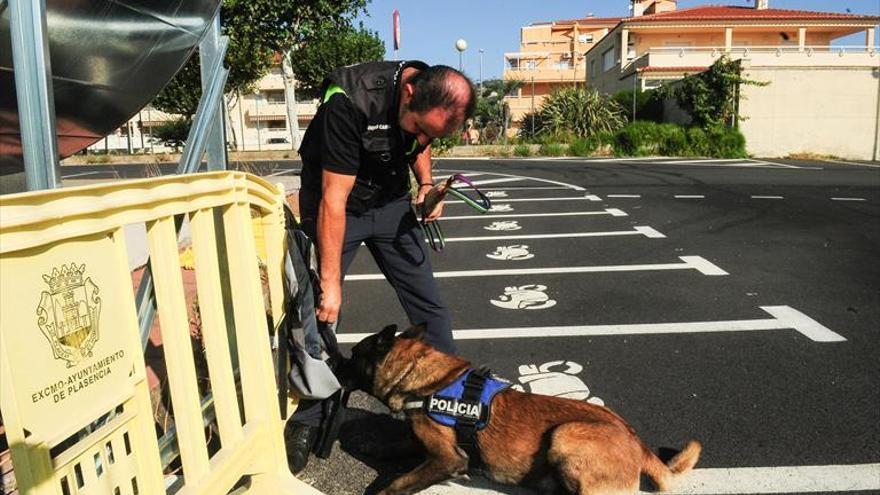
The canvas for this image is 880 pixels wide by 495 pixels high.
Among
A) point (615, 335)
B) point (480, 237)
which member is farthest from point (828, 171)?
point (615, 335)

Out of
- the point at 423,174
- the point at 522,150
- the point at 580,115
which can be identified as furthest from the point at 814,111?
the point at 423,174

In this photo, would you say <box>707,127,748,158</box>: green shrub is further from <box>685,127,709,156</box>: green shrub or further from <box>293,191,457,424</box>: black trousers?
<box>293,191,457,424</box>: black trousers

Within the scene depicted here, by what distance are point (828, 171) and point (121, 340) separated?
19.7 metres

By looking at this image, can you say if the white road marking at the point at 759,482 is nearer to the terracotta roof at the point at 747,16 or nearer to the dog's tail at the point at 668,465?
the dog's tail at the point at 668,465

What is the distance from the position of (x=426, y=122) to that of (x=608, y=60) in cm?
4521

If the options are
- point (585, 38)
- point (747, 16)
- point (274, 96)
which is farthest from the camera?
point (585, 38)

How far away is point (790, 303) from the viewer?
4.88 metres

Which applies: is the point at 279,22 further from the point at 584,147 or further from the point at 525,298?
the point at 525,298

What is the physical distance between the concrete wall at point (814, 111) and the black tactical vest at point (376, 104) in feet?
87.6

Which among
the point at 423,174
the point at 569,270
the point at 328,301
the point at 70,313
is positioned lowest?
the point at 569,270

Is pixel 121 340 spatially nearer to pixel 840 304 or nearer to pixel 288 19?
pixel 840 304

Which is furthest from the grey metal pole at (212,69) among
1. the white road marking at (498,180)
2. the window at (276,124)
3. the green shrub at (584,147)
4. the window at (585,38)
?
the window at (585,38)

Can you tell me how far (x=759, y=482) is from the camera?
2.52 meters

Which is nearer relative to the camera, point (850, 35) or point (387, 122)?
point (387, 122)
